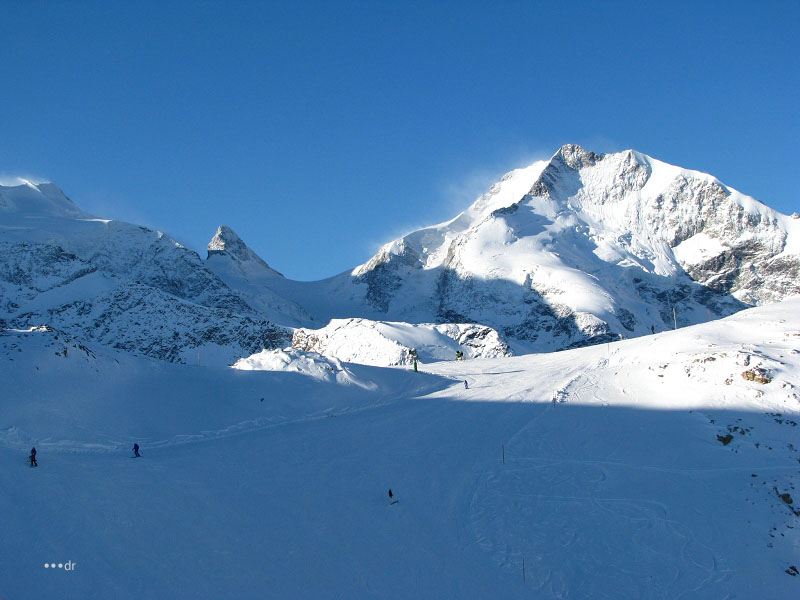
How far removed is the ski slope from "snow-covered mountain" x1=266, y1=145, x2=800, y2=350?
82698mm

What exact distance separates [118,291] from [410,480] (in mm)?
83234

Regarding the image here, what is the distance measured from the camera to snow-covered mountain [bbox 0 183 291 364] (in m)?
78.4

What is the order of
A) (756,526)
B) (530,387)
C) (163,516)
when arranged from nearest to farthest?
(163,516) → (756,526) → (530,387)

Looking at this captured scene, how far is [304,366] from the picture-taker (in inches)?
1571

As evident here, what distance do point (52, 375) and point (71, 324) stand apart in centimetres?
6155

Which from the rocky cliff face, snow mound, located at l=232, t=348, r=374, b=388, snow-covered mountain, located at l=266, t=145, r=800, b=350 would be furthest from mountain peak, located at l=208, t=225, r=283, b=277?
snow mound, located at l=232, t=348, r=374, b=388

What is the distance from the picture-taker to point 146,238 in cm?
14825

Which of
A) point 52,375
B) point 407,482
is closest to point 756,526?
point 407,482

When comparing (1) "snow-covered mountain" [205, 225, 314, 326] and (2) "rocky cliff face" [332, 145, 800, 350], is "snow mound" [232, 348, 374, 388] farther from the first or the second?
(1) "snow-covered mountain" [205, 225, 314, 326]

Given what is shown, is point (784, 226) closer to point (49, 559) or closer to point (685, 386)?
point (685, 386)

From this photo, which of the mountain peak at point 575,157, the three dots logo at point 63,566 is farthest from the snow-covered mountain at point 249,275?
the three dots logo at point 63,566

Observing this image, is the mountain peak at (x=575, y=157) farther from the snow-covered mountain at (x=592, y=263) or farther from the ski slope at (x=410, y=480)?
the ski slope at (x=410, y=480)

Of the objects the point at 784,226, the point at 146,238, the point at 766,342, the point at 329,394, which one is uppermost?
the point at 784,226

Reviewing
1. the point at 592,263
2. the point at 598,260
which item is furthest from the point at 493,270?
the point at 598,260
